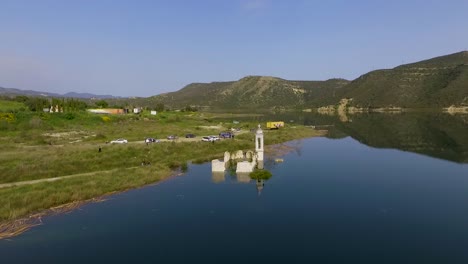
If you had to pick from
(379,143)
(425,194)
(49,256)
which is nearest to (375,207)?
(425,194)

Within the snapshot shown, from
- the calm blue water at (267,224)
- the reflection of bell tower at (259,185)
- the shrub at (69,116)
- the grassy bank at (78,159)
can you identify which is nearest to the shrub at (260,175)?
the reflection of bell tower at (259,185)

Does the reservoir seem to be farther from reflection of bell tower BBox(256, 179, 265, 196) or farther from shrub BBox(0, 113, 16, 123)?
shrub BBox(0, 113, 16, 123)

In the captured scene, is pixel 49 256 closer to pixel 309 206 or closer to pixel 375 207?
pixel 309 206

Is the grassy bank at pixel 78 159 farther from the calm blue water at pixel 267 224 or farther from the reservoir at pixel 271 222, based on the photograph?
the calm blue water at pixel 267 224

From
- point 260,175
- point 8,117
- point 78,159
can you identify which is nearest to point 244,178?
point 260,175

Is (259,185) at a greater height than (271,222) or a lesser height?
greater

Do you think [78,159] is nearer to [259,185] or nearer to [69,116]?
[259,185]
